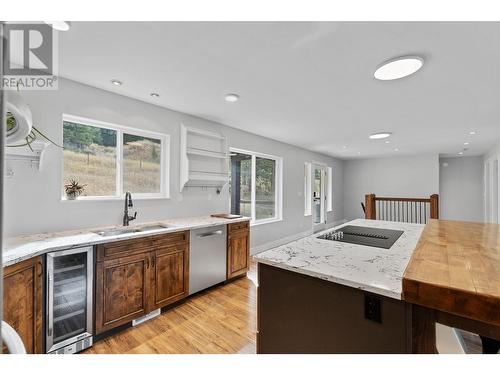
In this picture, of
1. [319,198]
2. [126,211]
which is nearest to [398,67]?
[126,211]

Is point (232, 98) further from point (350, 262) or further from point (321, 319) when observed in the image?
point (321, 319)

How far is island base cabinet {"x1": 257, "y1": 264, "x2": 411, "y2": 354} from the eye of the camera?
3.13ft

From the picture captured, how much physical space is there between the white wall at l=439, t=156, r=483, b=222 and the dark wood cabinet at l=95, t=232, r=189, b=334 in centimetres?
852

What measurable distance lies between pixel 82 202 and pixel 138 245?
80cm

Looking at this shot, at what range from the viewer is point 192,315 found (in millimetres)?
2393

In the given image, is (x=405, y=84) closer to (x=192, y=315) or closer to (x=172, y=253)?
(x=172, y=253)

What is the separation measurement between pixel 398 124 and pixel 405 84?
1.60 meters

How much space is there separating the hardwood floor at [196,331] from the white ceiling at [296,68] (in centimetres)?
237

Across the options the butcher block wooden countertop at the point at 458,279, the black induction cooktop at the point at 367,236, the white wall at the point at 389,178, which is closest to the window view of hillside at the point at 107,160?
the black induction cooktop at the point at 367,236

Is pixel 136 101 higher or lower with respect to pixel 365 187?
higher

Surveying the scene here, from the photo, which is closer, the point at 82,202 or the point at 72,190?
the point at 72,190

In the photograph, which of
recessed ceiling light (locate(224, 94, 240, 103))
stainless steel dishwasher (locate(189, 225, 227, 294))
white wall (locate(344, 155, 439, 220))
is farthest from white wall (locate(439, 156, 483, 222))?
recessed ceiling light (locate(224, 94, 240, 103))

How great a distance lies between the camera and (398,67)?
190cm
